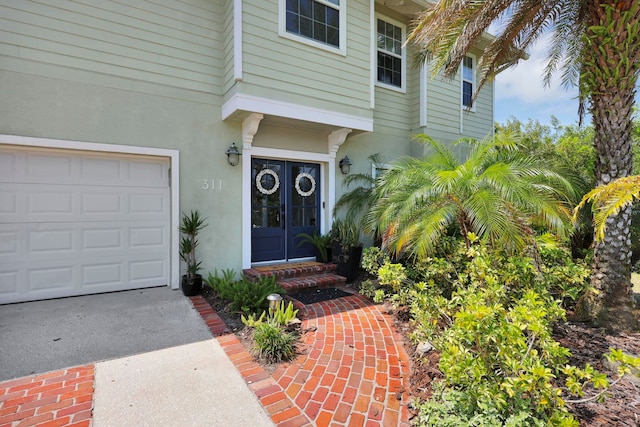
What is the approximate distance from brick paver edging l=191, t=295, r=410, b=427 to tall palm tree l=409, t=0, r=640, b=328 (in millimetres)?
2752

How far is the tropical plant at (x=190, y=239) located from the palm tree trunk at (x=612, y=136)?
564 centimetres

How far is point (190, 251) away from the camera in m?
5.06

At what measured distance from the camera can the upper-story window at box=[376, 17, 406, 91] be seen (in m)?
7.41

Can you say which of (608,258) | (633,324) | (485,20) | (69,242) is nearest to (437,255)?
(608,258)

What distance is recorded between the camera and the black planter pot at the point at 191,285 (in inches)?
193

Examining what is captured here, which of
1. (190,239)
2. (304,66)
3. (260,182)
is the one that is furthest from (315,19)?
(190,239)

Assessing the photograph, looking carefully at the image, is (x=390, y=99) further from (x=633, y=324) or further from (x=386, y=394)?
(x=386, y=394)

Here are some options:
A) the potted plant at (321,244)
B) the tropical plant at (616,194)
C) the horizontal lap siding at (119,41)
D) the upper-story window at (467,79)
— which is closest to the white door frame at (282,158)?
the potted plant at (321,244)

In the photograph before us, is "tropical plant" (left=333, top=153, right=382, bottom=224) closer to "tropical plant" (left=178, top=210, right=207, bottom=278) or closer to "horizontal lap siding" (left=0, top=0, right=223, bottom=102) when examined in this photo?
"tropical plant" (left=178, top=210, right=207, bottom=278)

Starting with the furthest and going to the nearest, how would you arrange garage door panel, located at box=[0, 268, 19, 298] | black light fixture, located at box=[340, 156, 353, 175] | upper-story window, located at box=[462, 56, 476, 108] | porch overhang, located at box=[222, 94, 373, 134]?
upper-story window, located at box=[462, 56, 476, 108] < black light fixture, located at box=[340, 156, 353, 175] < porch overhang, located at box=[222, 94, 373, 134] < garage door panel, located at box=[0, 268, 19, 298]

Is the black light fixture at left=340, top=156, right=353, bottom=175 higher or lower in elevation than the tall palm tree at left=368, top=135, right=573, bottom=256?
higher

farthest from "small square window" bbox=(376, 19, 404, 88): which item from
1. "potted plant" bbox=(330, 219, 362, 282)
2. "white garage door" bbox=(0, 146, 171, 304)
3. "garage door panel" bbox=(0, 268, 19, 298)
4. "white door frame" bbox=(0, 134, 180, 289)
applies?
"garage door panel" bbox=(0, 268, 19, 298)

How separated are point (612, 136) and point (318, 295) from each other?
14.6 feet

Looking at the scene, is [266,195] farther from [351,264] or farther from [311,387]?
[311,387]
